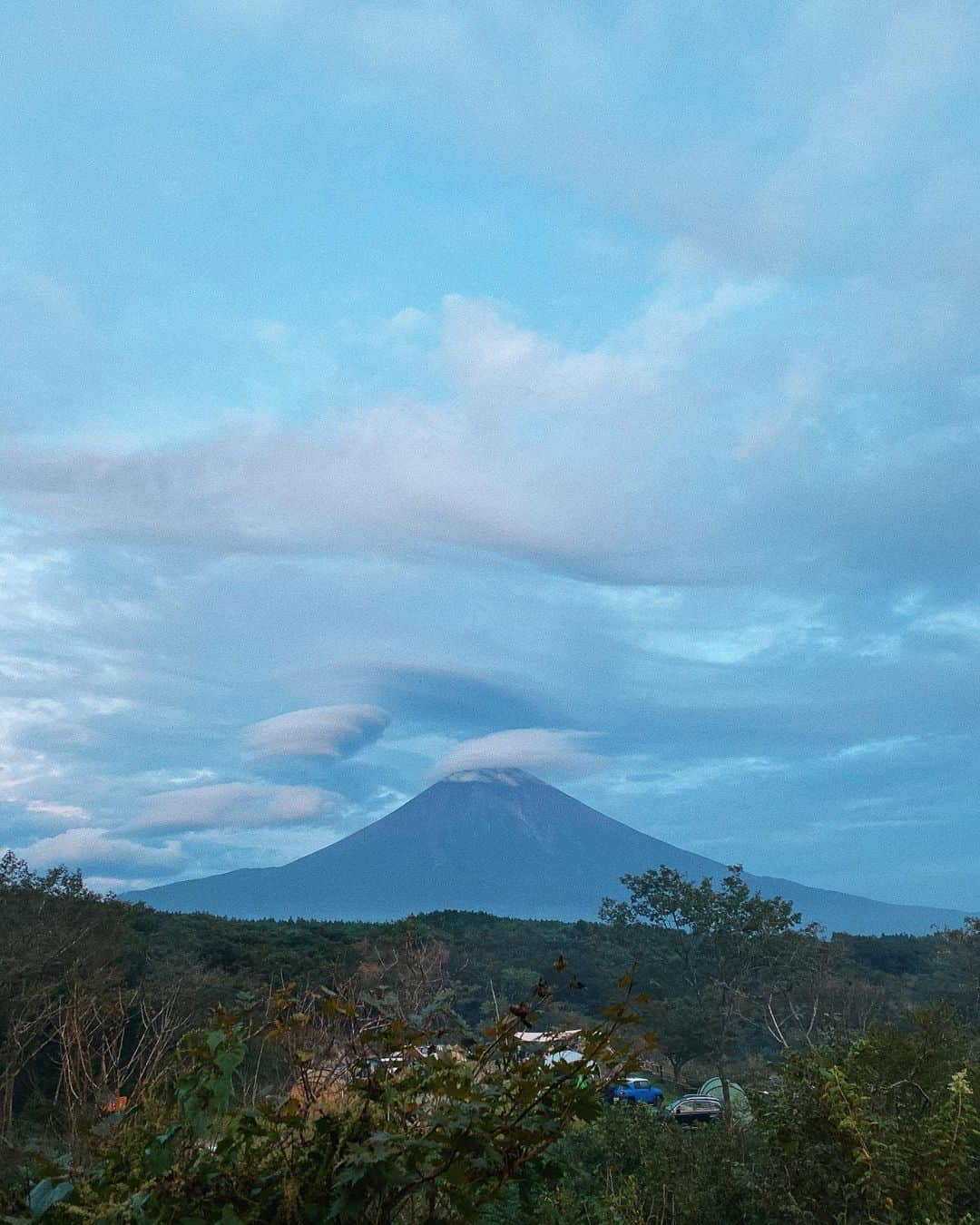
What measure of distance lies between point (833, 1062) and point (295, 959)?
3630 cm

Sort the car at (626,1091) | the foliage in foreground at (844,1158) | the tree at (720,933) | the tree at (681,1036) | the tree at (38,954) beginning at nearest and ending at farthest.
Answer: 1. the car at (626,1091)
2. the foliage in foreground at (844,1158)
3. the tree at (38,954)
4. the tree at (720,933)
5. the tree at (681,1036)

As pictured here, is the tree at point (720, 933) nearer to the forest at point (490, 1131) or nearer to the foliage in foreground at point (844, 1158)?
the forest at point (490, 1131)

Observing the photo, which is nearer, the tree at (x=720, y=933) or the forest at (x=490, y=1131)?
the forest at (x=490, y=1131)

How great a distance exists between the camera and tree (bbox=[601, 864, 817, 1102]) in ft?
107

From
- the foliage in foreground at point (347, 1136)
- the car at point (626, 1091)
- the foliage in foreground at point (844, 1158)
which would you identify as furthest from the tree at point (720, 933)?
the foliage in foreground at point (347, 1136)

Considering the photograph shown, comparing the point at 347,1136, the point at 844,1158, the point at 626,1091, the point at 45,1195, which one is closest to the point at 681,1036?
the point at 626,1091

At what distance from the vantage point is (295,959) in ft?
124

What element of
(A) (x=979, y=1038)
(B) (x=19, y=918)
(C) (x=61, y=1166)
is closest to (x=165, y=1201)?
(C) (x=61, y=1166)

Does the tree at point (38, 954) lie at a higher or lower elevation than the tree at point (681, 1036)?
higher

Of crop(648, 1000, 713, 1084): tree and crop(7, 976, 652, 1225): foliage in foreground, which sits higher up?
crop(7, 976, 652, 1225): foliage in foreground

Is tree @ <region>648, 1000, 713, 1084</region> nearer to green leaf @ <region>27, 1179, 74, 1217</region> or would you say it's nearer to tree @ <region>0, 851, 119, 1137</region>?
tree @ <region>0, 851, 119, 1137</region>

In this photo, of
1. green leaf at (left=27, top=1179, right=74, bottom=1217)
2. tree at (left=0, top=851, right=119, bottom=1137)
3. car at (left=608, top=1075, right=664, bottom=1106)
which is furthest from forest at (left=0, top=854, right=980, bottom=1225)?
tree at (left=0, top=851, right=119, bottom=1137)

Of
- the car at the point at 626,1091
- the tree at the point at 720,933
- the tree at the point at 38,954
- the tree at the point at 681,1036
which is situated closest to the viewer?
the car at the point at 626,1091

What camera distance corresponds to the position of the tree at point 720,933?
3275 centimetres
